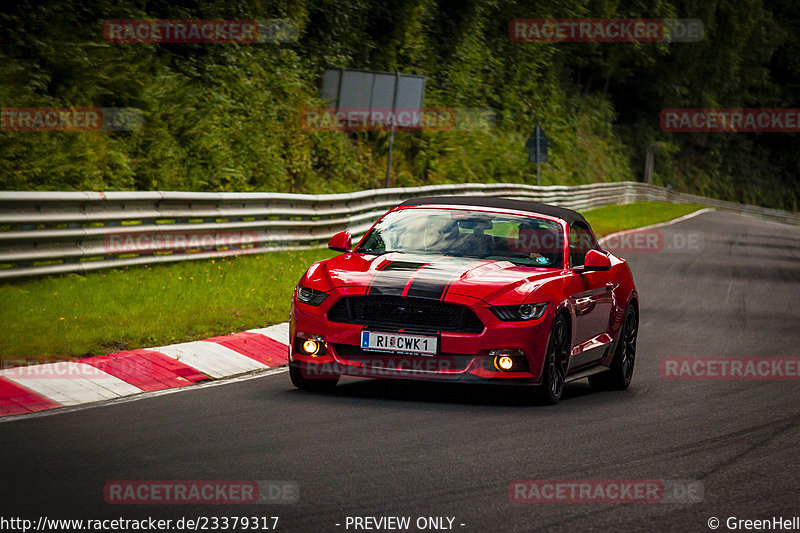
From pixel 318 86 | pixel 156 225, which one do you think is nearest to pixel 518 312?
pixel 156 225

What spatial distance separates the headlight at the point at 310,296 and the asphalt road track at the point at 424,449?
721 mm

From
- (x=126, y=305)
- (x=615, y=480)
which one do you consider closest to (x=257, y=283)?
(x=126, y=305)

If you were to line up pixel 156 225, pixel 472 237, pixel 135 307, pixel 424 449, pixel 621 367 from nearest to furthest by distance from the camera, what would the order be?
1. pixel 424 449
2. pixel 472 237
3. pixel 621 367
4. pixel 135 307
5. pixel 156 225

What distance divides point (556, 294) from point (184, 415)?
293 cm

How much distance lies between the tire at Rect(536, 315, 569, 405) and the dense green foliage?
921 centimetres

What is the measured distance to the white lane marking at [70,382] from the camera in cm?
825

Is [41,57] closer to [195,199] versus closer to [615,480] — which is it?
[195,199]

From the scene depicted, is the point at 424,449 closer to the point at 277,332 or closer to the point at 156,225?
the point at 277,332

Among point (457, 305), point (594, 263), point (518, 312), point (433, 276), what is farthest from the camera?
point (594, 263)

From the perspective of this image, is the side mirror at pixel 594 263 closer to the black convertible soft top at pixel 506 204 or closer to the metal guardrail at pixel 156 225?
the black convertible soft top at pixel 506 204

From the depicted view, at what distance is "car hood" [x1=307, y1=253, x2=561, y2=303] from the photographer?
28.1ft

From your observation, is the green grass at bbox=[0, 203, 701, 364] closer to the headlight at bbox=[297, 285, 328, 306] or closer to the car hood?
the headlight at bbox=[297, 285, 328, 306]

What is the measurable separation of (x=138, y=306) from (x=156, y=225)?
2.84 meters

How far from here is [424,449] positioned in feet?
23.1
